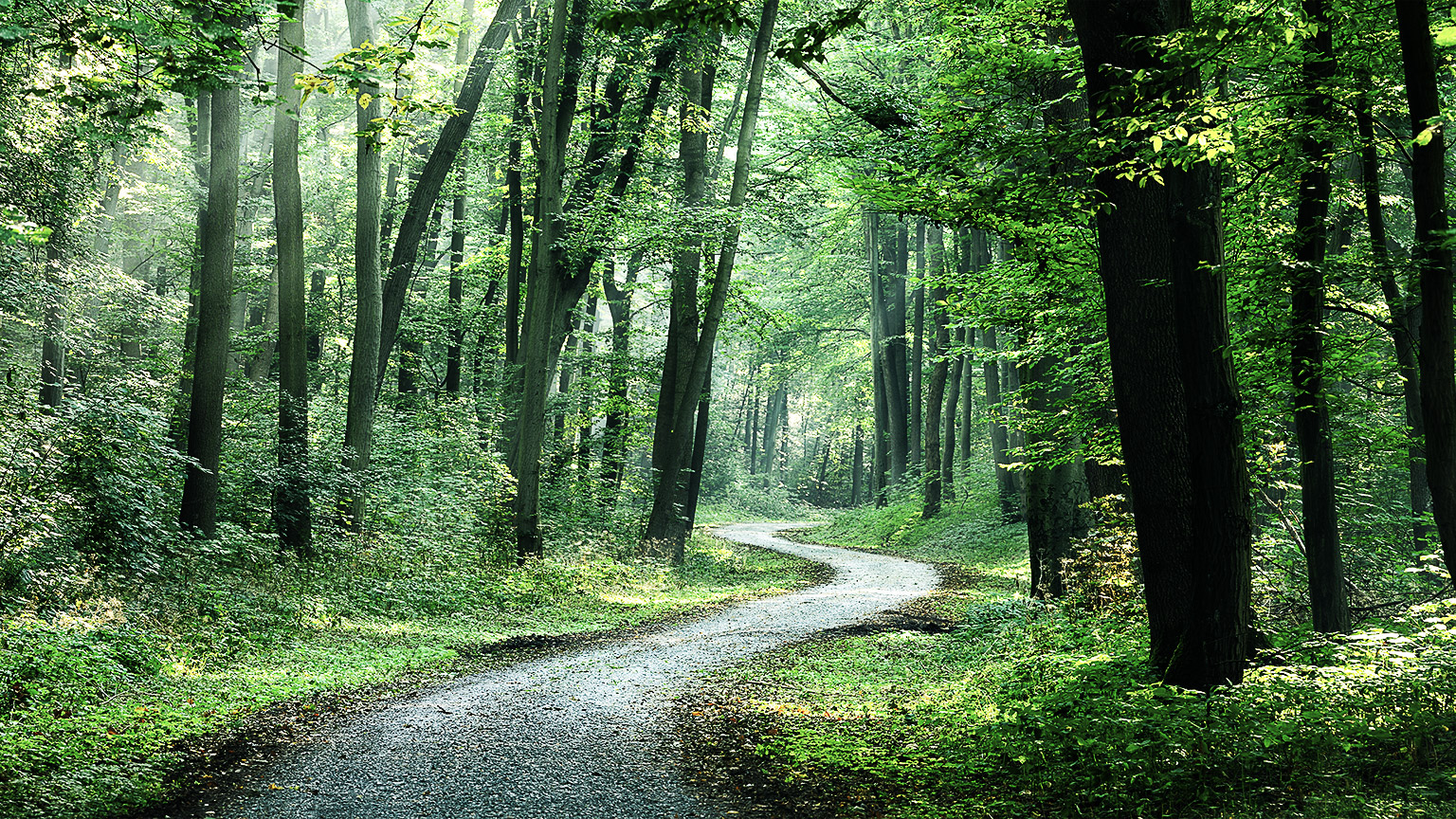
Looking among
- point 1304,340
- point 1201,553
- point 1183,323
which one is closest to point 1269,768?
point 1201,553

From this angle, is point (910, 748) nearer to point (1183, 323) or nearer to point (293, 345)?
point (1183, 323)

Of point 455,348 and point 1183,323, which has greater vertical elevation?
point 455,348

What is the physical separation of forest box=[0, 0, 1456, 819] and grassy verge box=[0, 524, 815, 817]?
0.17ft

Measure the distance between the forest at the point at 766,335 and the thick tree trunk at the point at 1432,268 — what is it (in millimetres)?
22

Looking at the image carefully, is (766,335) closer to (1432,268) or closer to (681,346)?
(681,346)

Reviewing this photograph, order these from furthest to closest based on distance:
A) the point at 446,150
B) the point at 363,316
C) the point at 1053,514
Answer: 1. the point at 446,150
2. the point at 363,316
3. the point at 1053,514

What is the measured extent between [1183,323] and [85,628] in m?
8.52

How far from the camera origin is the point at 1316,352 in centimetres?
596

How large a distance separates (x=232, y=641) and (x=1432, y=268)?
31.2ft

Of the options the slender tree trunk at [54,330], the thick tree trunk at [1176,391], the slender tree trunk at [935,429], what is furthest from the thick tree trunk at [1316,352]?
the slender tree trunk at [935,429]

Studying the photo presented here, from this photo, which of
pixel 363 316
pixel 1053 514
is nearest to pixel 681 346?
pixel 363 316

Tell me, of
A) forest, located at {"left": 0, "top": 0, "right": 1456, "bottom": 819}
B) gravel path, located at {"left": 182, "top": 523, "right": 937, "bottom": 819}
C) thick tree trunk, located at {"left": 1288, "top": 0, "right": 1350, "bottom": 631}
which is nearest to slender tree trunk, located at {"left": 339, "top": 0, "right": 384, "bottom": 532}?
forest, located at {"left": 0, "top": 0, "right": 1456, "bottom": 819}

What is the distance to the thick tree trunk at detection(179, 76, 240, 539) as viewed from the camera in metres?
10.5

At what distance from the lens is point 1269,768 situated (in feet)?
14.1
